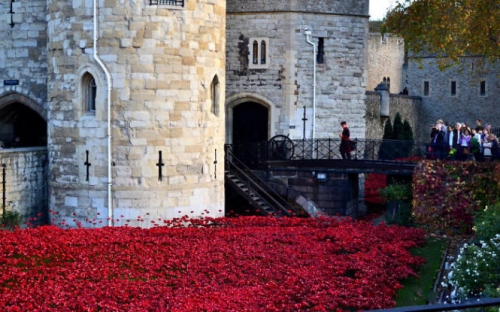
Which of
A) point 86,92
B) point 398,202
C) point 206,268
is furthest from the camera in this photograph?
point 398,202

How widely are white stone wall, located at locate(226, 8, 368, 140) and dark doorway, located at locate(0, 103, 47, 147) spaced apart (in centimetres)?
560

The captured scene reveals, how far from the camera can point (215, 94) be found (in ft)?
68.5

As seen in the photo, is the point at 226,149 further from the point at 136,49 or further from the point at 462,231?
the point at 462,231

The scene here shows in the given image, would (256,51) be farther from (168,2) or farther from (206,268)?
(206,268)

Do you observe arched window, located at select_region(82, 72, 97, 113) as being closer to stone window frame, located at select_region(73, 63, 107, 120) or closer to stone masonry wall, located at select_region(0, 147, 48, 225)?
stone window frame, located at select_region(73, 63, 107, 120)

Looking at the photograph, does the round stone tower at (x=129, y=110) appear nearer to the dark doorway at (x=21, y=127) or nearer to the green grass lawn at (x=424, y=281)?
the dark doorway at (x=21, y=127)

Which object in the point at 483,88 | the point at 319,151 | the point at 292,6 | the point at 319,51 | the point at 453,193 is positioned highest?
the point at 292,6

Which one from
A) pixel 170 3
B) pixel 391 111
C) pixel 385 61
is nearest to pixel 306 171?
pixel 170 3

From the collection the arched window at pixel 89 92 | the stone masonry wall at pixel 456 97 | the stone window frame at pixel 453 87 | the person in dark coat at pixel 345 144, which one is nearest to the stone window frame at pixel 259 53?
the person in dark coat at pixel 345 144

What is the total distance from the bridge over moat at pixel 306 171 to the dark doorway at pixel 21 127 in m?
5.47

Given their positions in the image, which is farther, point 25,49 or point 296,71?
point 296,71

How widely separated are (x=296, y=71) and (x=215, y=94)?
6.08 meters

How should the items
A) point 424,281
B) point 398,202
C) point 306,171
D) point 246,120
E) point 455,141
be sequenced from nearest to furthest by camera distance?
point 424,281, point 398,202, point 455,141, point 306,171, point 246,120

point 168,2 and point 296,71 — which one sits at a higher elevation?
point 168,2
